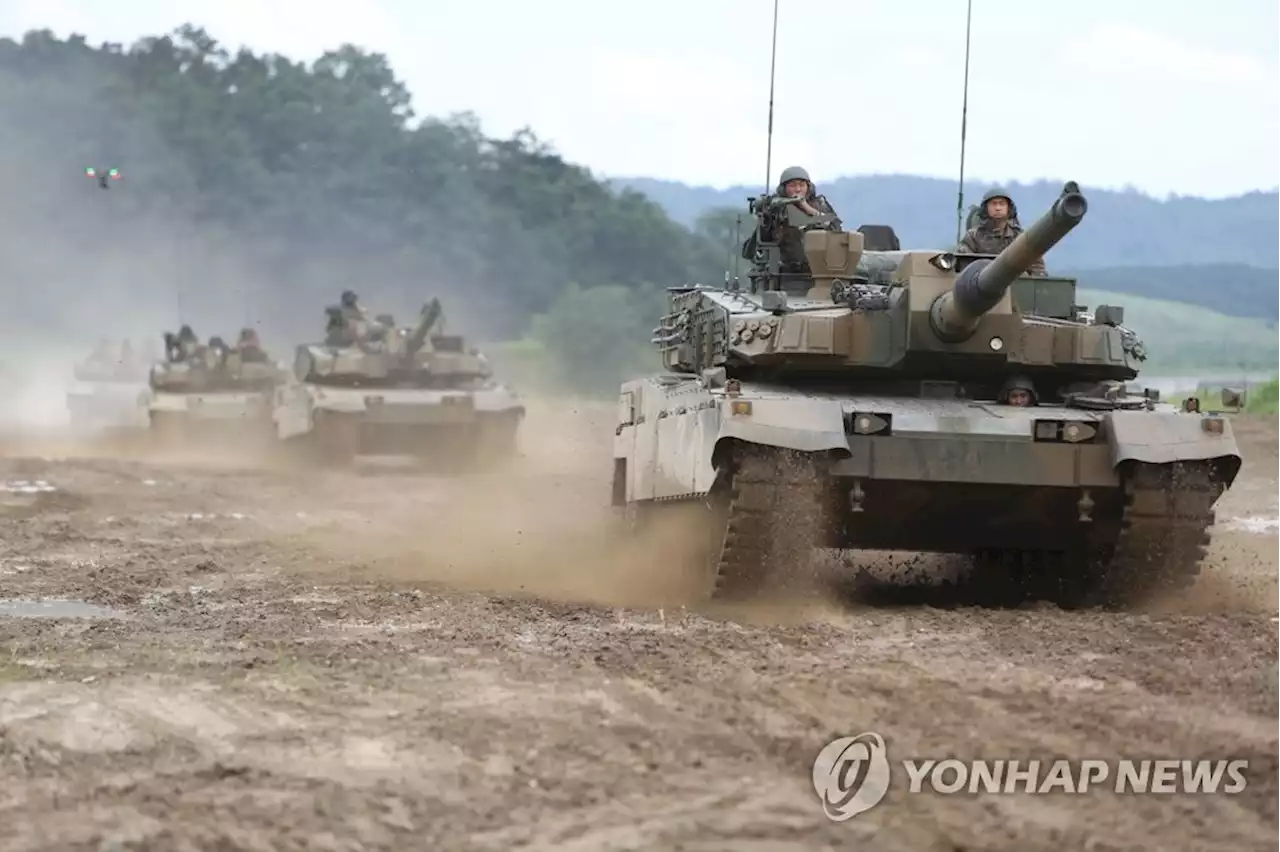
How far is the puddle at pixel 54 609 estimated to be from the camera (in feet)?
35.4

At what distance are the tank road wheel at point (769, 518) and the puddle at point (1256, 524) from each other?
7756mm

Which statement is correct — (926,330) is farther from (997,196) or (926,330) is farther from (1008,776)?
(1008,776)

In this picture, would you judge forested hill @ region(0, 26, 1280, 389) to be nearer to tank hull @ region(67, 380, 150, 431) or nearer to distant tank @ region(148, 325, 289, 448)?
tank hull @ region(67, 380, 150, 431)

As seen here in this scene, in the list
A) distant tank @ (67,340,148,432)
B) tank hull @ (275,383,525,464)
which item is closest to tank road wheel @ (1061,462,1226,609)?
tank hull @ (275,383,525,464)

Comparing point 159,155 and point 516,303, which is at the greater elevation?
point 159,155

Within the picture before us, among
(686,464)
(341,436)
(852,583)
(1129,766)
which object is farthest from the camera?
(341,436)

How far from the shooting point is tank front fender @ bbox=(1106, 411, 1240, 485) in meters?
10.7

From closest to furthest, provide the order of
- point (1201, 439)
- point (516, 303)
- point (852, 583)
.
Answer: point (1201, 439) < point (852, 583) < point (516, 303)

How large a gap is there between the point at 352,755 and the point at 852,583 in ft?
22.9

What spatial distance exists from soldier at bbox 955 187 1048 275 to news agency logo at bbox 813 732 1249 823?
6922 millimetres

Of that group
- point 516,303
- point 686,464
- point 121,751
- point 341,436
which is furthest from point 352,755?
point 516,303

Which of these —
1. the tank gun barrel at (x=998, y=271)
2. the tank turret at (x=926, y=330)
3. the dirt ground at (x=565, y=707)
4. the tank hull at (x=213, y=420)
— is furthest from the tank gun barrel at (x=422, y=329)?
the tank gun barrel at (x=998, y=271)

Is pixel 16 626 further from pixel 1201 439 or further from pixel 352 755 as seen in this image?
pixel 1201 439

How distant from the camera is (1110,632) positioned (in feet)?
32.0
